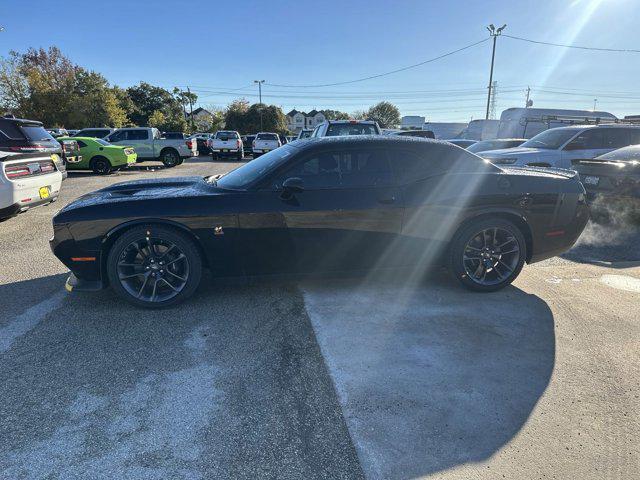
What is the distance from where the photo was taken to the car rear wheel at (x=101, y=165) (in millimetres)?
14375

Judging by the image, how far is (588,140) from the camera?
29.4 feet

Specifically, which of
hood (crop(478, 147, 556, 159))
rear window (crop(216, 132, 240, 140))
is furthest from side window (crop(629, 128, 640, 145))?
rear window (crop(216, 132, 240, 140))

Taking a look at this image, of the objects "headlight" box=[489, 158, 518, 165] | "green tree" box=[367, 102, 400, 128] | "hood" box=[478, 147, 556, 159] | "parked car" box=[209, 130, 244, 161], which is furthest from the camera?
"green tree" box=[367, 102, 400, 128]

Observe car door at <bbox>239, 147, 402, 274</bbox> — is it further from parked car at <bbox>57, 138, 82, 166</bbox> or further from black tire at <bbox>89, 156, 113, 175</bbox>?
parked car at <bbox>57, 138, 82, 166</bbox>

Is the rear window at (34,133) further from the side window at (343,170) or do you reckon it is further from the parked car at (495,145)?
the parked car at (495,145)

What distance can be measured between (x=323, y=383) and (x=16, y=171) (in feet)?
19.4

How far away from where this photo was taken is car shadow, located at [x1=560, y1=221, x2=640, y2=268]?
205 inches

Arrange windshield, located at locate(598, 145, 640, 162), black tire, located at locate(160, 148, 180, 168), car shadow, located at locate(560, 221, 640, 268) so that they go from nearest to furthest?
car shadow, located at locate(560, 221, 640, 268) < windshield, located at locate(598, 145, 640, 162) < black tire, located at locate(160, 148, 180, 168)

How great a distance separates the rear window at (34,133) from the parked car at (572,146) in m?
10.3

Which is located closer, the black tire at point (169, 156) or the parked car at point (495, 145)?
the parked car at point (495, 145)

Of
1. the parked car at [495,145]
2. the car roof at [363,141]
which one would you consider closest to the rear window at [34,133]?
the car roof at [363,141]

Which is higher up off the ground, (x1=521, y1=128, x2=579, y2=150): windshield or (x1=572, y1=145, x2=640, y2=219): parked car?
(x1=521, y1=128, x2=579, y2=150): windshield

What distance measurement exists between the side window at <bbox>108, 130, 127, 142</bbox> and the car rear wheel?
372 centimetres

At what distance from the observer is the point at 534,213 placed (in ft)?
13.1
